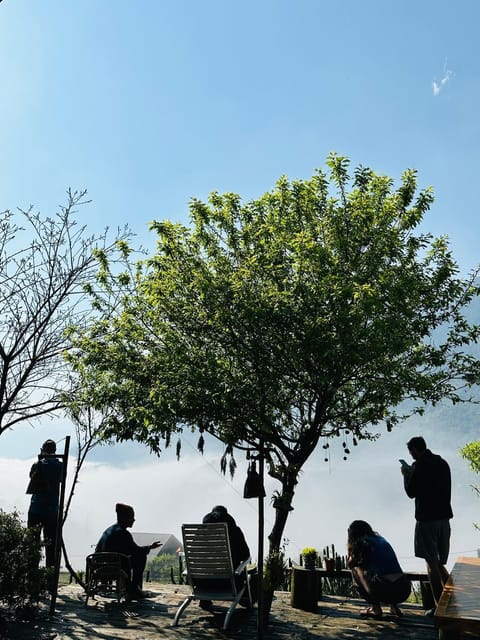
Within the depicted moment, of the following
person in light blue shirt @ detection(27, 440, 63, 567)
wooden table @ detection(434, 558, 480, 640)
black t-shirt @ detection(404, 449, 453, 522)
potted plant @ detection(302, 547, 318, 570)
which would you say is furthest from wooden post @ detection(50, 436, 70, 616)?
wooden table @ detection(434, 558, 480, 640)

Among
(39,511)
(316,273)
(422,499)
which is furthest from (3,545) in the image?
(316,273)

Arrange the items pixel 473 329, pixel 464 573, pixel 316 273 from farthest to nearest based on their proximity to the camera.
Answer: pixel 473 329
pixel 316 273
pixel 464 573

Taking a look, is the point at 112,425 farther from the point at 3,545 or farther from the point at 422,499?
the point at 422,499

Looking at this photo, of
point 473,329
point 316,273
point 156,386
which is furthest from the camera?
point 473,329

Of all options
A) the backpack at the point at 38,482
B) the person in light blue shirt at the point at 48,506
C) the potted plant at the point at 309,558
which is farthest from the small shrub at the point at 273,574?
the person in light blue shirt at the point at 48,506

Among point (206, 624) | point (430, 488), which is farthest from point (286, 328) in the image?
point (206, 624)

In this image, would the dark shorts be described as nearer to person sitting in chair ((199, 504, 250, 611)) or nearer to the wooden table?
the wooden table

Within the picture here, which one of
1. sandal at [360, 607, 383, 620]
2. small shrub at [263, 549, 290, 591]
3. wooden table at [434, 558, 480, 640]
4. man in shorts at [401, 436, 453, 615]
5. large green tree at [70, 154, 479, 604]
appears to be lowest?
sandal at [360, 607, 383, 620]

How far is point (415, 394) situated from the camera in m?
10.9

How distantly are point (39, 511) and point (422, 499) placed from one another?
632 cm

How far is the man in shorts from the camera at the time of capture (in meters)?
7.95

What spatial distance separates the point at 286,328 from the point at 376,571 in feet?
12.8

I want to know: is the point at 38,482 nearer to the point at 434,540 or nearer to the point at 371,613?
the point at 371,613

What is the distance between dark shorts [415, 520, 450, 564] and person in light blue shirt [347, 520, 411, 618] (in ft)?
1.33
